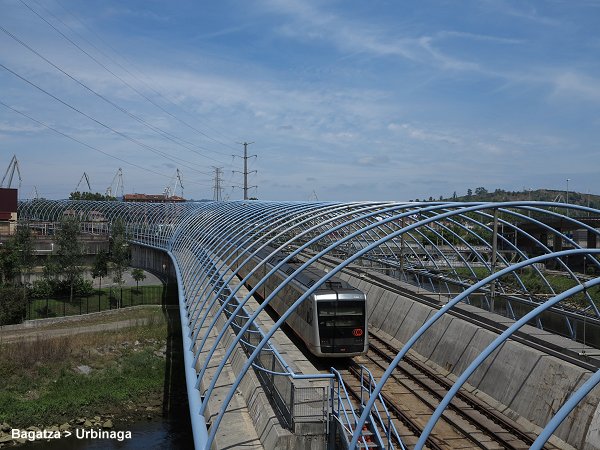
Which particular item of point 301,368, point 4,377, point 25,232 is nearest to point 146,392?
point 4,377

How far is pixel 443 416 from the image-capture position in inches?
482

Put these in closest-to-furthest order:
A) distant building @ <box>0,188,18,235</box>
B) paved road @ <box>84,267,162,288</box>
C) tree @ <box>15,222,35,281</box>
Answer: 1. tree @ <box>15,222,35,281</box>
2. paved road @ <box>84,267,162,288</box>
3. distant building @ <box>0,188,18,235</box>

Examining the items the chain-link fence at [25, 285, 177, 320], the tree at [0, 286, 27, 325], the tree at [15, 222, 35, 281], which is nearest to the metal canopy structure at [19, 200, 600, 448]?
the chain-link fence at [25, 285, 177, 320]

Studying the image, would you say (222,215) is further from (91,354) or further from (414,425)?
(414,425)

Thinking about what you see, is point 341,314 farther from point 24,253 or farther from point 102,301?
point 24,253

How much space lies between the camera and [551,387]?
11.8m

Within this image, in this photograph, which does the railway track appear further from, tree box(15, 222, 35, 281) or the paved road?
→ the paved road

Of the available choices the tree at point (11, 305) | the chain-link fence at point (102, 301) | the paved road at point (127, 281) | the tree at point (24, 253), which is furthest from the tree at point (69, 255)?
the tree at point (11, 305)

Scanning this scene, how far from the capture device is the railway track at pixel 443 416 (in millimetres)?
11078

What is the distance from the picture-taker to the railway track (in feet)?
36.3

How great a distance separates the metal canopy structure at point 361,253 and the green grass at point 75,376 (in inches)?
198

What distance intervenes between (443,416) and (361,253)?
15.5 ft

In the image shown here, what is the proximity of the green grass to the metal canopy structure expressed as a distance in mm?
5031

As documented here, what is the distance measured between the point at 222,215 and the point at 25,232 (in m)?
21.2
